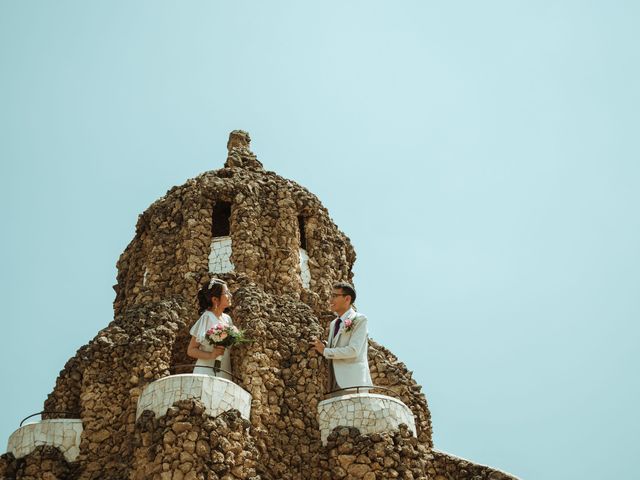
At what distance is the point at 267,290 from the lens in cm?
1642

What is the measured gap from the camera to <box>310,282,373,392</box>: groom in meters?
14.1

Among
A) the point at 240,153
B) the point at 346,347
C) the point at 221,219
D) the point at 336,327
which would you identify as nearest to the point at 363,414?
the point at 346,347

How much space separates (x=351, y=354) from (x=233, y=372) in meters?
2.33

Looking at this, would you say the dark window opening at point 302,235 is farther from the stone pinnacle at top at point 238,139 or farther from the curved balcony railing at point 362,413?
the curved balcony railing at point 362,413

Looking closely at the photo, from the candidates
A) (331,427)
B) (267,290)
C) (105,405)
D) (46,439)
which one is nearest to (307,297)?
Result: (267,290)

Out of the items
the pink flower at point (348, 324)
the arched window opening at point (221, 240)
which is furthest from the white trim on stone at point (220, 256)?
the pink flower at point (348, 324)

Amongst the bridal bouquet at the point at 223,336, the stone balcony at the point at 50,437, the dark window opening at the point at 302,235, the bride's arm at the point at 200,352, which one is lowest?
the stone balcony at the point at 50,437

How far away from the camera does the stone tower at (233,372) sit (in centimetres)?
1273

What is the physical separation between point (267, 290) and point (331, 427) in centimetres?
386

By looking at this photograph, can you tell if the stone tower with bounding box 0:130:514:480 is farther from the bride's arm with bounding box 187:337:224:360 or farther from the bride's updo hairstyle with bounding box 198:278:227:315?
the bride's updo hairstyle with bounding box 198:278:227:315

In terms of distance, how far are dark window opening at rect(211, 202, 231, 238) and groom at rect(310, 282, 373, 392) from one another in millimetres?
4618

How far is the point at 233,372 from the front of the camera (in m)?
14.5

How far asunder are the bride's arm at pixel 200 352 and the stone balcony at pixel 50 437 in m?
2.48

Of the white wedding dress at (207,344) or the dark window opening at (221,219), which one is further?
the dark window opening at (221,219)
